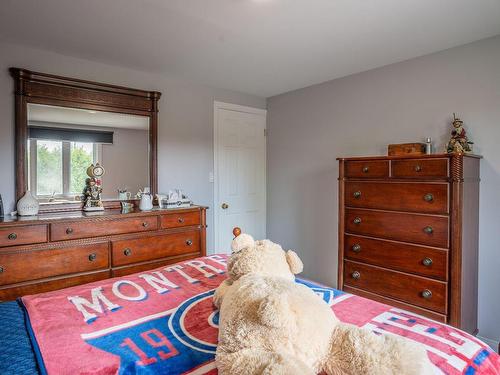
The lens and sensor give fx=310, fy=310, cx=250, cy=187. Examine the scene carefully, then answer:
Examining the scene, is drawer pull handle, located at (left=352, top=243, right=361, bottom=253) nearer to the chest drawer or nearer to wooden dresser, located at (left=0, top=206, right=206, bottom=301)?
the chest drawer

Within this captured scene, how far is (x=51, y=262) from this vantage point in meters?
2.35

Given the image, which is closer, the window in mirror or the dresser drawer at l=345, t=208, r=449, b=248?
the dresser drawer at l=345, t=208, r=449, b=248

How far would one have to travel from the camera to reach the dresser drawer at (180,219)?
2957 millimetres

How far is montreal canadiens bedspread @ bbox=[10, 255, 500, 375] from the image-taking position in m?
0.98

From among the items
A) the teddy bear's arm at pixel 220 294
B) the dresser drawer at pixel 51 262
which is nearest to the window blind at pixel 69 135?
the dresser drawer at pixel 51 262

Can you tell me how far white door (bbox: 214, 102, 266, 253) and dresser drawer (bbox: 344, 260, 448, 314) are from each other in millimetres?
1685

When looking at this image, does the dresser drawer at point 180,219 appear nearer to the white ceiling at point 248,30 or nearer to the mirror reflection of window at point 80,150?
the mirror reflection of window at point 80,150

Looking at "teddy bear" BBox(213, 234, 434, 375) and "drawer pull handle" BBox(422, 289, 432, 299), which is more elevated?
"teddy bear" BBox(213, 234, 434, 375)

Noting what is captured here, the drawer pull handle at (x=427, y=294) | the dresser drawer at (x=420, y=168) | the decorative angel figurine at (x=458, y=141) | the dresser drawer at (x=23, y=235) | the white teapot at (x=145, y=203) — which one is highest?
the decorative angel figurine at (x=458, y=141)

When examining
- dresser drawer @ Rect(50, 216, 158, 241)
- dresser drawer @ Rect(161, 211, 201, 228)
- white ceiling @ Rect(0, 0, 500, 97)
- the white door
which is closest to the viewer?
white ceiling @ Rect(0, 0, 500, 97)

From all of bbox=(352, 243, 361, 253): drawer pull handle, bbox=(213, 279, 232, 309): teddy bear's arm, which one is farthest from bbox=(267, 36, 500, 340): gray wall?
bbox=(213, 279, 232, 309): teddy bear's arm

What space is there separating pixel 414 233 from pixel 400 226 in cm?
11

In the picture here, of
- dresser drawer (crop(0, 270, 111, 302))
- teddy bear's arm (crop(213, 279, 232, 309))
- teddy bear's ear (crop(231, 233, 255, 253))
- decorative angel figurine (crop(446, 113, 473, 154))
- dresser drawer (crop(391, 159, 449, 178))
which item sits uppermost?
decorative angel figurine (crop(446, 113, 473, 154))

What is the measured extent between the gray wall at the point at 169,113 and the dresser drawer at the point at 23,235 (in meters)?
0.50
